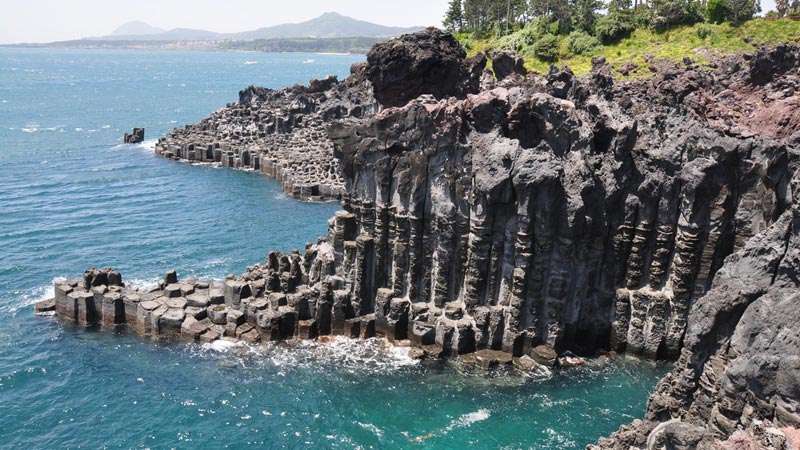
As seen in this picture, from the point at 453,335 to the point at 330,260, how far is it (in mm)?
10157

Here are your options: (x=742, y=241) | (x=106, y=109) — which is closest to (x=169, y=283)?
(x=742, y=241)

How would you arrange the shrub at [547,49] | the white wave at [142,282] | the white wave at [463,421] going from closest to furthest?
the white wave at [463,421]
the white wave at [142,282]
the shrub at [547,49]

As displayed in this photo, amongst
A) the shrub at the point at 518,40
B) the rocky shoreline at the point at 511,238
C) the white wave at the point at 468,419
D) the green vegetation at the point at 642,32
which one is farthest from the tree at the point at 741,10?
the white wave at the point at 468,419

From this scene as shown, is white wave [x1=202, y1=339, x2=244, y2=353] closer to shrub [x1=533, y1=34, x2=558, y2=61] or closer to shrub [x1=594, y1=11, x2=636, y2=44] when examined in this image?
shrub [x1=533, y1=34, x2=558, y2=61]

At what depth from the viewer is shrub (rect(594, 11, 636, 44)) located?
103000mm

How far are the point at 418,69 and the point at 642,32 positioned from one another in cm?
5484

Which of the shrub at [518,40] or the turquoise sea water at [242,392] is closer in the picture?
the turquoise sea water at [242,392]

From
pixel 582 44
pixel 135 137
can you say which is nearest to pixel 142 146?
pixel 135 137

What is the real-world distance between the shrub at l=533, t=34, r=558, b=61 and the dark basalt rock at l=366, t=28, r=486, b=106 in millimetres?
43851

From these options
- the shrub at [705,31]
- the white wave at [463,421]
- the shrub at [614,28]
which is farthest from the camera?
the shrub at [614,28]

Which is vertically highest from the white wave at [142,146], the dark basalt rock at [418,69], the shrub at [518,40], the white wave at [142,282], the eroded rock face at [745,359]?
the shrub at [518,40]

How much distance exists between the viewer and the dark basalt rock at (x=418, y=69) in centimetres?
6512

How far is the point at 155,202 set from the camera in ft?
253

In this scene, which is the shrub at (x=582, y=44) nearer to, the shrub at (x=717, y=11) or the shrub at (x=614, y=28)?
the shrub at (x=614, y=28)
